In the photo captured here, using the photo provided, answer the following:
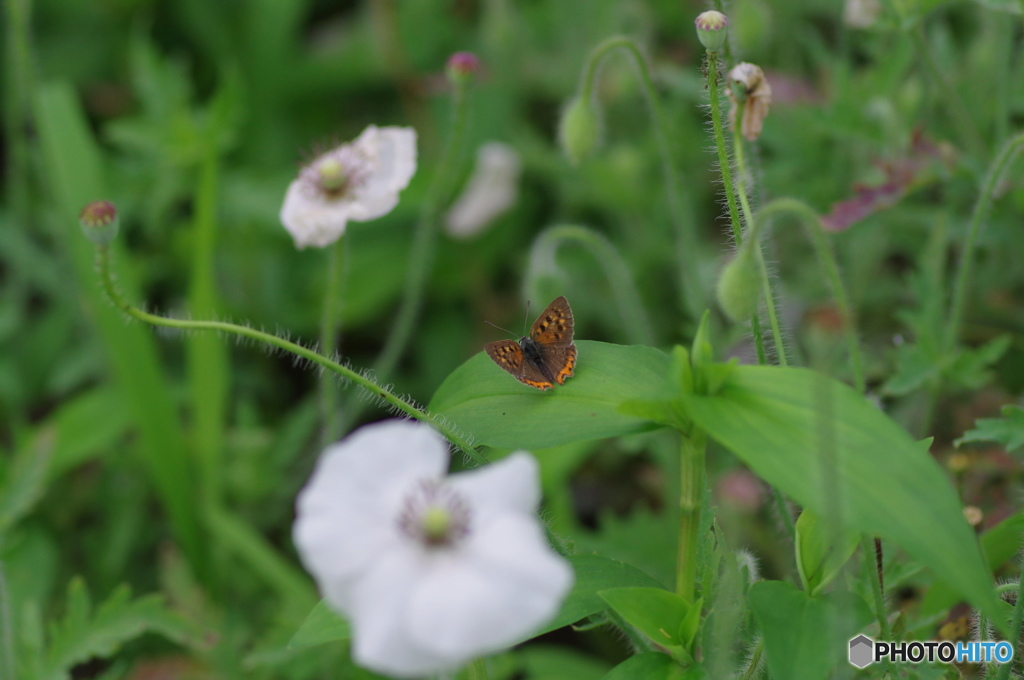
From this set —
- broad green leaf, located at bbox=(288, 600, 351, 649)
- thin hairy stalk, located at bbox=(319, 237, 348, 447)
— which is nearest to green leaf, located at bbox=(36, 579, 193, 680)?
thin hairy stalk, located at bbox=(319, 237, 348, 447)

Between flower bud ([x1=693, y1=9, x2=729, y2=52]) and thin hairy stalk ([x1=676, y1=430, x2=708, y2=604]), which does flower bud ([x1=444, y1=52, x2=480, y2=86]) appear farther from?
thin hairy stalk ([x1=676, y1=430, x2=708, y2=604])

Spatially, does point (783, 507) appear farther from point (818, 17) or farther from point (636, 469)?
point (818, 17)

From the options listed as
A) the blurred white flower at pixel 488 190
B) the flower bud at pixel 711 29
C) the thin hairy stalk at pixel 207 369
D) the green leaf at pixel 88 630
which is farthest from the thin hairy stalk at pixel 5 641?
the blurred white flower at pixel 488 190

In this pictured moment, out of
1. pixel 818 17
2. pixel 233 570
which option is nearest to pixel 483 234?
pixel 233 570

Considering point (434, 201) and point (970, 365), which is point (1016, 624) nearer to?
point (970, 365)

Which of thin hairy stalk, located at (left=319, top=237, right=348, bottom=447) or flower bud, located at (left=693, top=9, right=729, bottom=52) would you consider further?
thin hairy stalk, located at (left=319, top=237, right=348, bottom=447)

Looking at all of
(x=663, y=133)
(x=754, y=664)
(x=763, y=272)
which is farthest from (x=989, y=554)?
(x=663, y=133)
